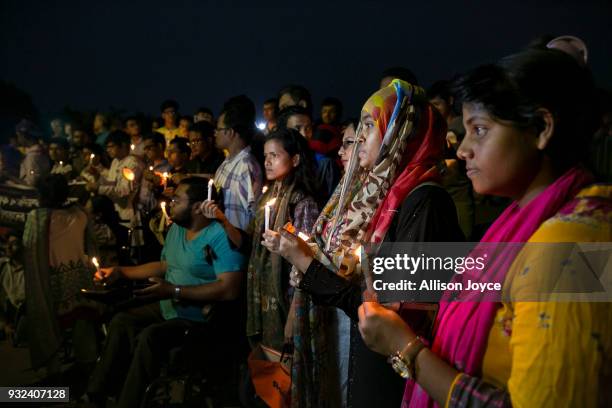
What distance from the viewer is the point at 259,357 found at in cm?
323

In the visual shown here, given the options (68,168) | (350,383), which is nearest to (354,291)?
(350,383)

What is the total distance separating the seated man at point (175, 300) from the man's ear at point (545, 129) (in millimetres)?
2645

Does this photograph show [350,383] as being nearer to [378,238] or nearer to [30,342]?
[378,238]

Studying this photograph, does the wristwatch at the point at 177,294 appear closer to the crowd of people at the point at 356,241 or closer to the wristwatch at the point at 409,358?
the crowd of people at the point at 356,241

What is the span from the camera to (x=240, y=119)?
496 centimetres

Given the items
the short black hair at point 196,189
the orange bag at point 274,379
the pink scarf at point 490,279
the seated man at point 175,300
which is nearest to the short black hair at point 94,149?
the seated man at point 175,300

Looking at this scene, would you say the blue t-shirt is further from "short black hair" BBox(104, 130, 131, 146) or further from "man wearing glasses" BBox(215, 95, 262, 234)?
"short black hair" BBox(104, 130, 131, 146)

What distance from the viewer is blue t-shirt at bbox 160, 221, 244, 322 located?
11.9 feet

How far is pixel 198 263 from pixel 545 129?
112 inches

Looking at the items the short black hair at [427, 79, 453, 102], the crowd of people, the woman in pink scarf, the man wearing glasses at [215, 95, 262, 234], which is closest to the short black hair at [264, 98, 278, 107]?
the crowd of people

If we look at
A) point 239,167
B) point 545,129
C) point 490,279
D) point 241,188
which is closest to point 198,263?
point 241,188

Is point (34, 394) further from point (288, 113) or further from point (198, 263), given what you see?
point (288, 113)

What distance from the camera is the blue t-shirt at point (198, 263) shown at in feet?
11.9

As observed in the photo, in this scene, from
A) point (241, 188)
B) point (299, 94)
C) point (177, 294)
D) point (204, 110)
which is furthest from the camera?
point (204, 110)
